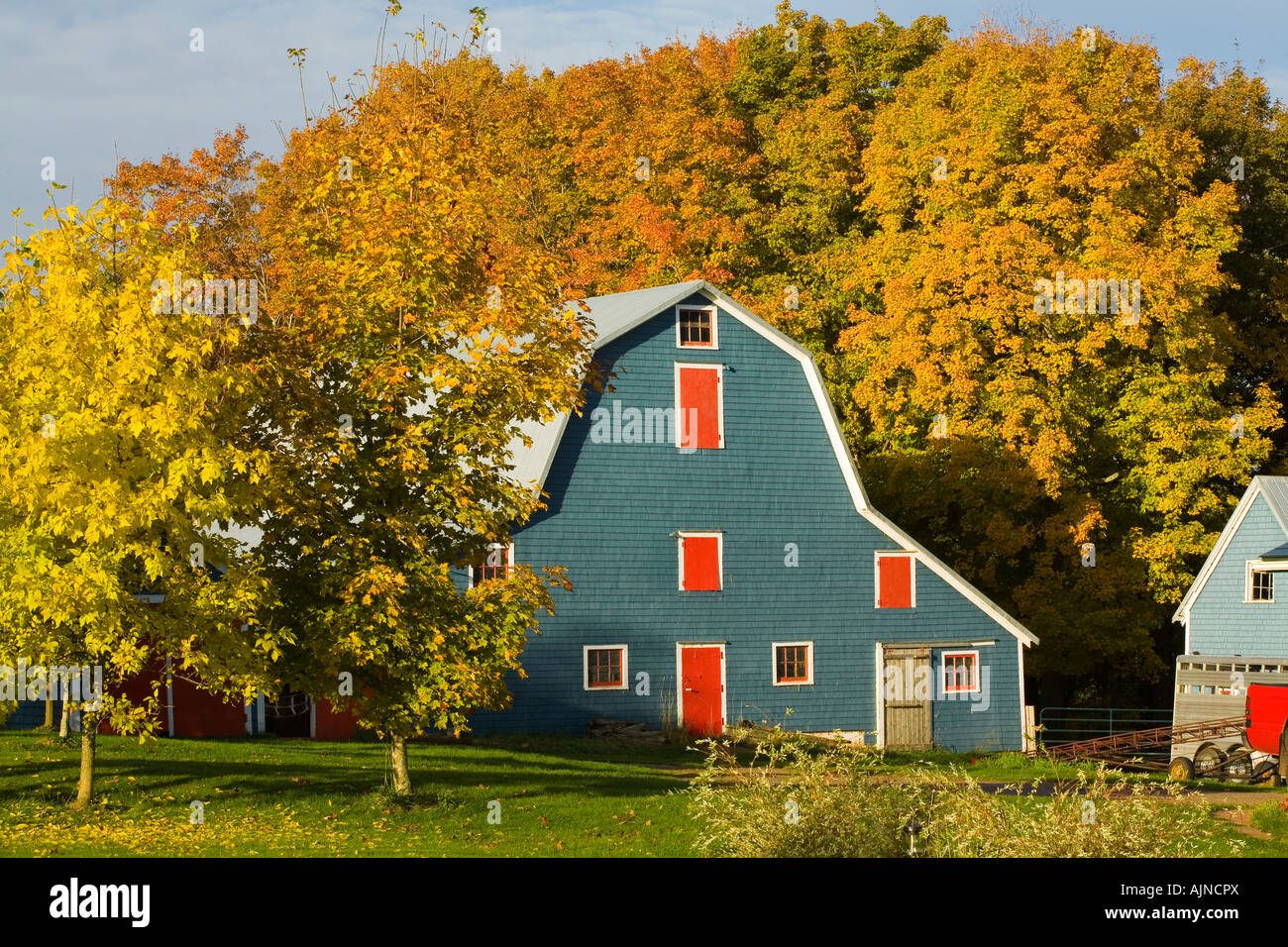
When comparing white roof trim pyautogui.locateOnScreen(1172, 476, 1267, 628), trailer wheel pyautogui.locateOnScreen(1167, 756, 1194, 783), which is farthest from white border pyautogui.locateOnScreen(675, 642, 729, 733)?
white roof trim pyautogui.locateOnScreen(1172, 476, 1267, 628)

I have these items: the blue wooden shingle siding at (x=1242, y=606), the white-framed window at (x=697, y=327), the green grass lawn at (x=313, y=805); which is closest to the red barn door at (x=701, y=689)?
the green grass lawn at (x=313, y=805)

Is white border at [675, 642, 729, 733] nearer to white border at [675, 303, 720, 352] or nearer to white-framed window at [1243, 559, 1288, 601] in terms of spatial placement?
white border at [675, 303, 720, 352]

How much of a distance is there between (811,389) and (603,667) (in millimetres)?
8276

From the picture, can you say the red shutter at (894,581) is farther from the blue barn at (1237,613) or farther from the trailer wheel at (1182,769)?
the blue barn at (1237,613)

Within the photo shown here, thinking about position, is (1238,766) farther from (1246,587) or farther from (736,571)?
(736,571)

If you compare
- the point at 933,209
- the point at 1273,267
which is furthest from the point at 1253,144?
the point at 933,209

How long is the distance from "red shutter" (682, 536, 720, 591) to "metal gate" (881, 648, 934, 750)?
468cm

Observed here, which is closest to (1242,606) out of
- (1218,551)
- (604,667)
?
(1218,551)

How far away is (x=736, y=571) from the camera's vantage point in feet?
110

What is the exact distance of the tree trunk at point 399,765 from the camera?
19.6 meters

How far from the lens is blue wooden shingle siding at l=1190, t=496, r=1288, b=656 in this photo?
36.8 m

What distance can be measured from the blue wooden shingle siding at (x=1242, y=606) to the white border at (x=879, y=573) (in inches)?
344

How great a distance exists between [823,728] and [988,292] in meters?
12.9

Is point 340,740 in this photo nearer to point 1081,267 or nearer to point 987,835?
point 987,835
